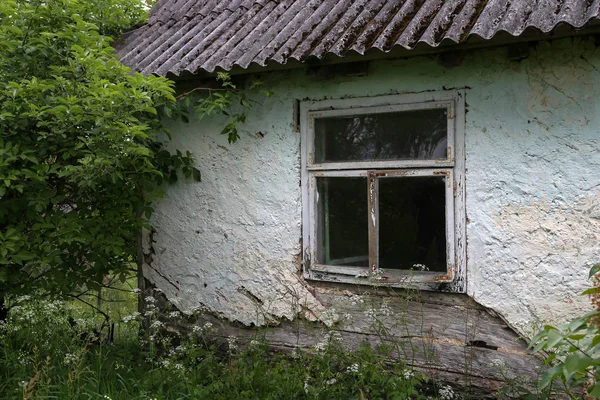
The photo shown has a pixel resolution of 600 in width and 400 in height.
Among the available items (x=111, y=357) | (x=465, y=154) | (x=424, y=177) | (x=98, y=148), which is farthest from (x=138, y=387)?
(x=465, y=154)

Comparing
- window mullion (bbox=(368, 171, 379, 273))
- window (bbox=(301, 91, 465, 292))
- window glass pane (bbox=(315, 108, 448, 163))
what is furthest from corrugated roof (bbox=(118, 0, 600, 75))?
window mullion (bbox=(368, 171, 379, 273))

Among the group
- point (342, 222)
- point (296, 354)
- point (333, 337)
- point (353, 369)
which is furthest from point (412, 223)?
point (296, 354)

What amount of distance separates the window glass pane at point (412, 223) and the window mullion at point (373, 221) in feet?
0.12

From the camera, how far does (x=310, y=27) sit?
14.4 ft

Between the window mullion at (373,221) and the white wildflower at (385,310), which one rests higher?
the window mullion at (373,221)

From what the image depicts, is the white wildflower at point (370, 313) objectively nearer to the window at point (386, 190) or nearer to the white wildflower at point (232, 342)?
the window at point (386, 190)

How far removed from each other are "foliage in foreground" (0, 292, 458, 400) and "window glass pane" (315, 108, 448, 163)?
1.21 meters

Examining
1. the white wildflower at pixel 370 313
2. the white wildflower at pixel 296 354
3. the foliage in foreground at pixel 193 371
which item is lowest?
the foliage in foreground at pixel 193 371

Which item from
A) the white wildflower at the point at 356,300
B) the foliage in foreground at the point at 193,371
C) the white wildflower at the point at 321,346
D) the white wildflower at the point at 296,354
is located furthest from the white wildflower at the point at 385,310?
the white wildflower at the point at 296,354

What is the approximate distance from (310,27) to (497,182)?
168 cm

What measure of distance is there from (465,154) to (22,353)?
11.1ft

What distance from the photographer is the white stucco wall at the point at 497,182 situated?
348 cm

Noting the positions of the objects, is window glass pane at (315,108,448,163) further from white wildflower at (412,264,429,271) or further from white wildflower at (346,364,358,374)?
white wildflower at (346,364,358,374)

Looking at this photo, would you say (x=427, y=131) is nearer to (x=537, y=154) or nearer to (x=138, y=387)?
(x=537, y=154)
